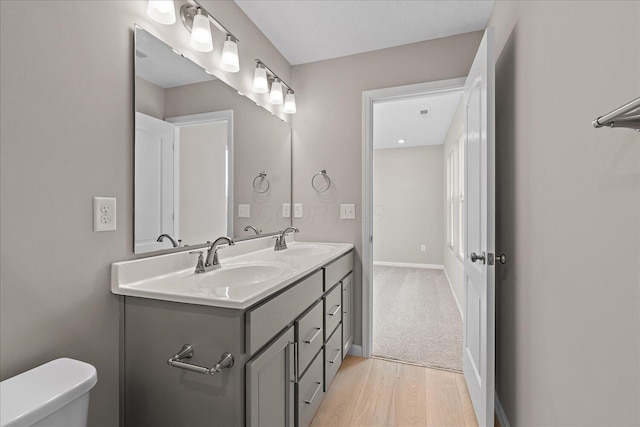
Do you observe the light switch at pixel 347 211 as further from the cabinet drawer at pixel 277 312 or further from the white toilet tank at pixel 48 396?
the white toilet tank at pixel 48 396

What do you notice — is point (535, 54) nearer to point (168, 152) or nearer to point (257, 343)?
point (257, 343)

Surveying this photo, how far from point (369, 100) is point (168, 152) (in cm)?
159

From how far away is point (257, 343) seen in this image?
107 centimetres

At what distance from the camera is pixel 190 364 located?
103cm

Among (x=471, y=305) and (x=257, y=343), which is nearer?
(x=257, y=343)

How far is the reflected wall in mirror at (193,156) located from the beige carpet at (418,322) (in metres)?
1.49

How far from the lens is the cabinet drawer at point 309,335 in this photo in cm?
141

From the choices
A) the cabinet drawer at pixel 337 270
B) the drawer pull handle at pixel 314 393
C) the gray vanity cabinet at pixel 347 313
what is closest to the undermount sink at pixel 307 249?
the cabinet drawer at pixel 337 270

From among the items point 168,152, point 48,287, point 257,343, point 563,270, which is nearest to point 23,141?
point 48,287

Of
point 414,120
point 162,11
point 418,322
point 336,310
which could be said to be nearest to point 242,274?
point 336,310

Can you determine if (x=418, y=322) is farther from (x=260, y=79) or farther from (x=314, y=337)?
(x=260, y=79)

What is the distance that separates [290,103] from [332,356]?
193 centimetres

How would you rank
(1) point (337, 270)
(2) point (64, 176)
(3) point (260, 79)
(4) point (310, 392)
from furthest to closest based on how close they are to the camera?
(3) point (260, 79)
(1) point (337, 270)
(4) point (310, 392)
(2) point (64, 176)

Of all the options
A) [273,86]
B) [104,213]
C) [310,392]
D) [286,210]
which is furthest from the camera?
[286,210]
